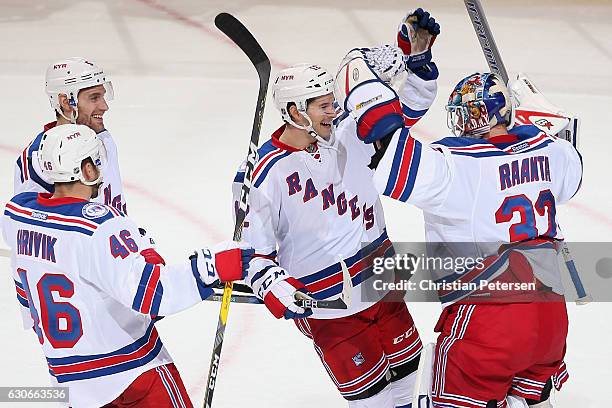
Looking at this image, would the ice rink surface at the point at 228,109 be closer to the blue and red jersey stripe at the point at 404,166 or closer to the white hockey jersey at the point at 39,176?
the white hockey jersey at the point at 39,176

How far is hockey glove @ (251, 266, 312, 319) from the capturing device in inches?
119

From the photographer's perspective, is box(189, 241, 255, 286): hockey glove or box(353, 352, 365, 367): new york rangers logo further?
box(353, 352, 365, 367): new york rangers logo

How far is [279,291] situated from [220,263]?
271mm

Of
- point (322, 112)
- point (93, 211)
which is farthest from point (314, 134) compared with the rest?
point (93, 211)

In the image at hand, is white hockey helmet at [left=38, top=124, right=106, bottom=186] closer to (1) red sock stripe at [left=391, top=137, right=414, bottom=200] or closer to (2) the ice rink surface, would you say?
(1) red sock stripe at [left=391, top=137, right=414, bottom=200]

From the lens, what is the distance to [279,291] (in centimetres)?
303

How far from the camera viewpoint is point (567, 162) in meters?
2.97

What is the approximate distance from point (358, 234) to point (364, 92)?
0.68m

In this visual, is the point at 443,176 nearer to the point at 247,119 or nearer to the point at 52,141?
the point at 52,141

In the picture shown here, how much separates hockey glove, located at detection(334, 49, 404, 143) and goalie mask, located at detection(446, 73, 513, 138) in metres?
0.28

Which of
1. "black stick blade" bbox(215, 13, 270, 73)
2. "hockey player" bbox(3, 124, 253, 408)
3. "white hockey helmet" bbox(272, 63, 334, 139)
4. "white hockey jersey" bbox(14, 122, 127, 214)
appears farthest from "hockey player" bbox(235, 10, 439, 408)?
"white hockey jersey" bbox(14, 122, 127, 214)

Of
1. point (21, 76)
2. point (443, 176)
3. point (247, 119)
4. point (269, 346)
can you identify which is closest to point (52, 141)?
point (443, 176)

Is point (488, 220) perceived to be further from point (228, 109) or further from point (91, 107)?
point (228, 109)

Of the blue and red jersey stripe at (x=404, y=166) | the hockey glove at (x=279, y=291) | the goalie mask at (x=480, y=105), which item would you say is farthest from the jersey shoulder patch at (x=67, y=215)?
the goalie mask at (x=480, y=105)
